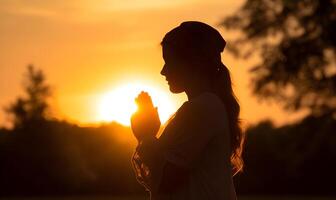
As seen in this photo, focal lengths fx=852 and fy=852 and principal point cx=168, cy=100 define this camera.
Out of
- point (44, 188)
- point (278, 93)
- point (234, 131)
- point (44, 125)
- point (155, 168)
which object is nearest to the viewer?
point (155, 168)

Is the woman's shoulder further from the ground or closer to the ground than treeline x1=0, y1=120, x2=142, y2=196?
closer to the ground

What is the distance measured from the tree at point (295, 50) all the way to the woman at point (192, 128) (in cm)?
2486

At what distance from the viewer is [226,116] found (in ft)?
11.8

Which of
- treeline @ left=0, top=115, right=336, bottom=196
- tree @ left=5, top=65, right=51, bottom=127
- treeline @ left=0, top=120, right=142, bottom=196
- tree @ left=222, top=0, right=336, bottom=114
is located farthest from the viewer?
tree @ left=5, top=65, right=51, bottom=127

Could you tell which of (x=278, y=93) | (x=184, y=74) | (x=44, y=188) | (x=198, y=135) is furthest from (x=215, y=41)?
(x=44, y=188)

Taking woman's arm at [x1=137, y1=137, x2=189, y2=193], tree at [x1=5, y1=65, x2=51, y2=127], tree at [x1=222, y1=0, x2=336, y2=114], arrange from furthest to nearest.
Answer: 1. tree at [x1=5, y1=65, x2=51, y2=127]
2. tree at [x1=222, y1=0, x2=336, y2=114]
3. woman's arm at [x1=137, y1=137, x2=189, y2=193]

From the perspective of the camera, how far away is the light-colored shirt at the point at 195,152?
3.45m

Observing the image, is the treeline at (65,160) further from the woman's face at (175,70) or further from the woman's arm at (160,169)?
the woman's arm at (160,169)

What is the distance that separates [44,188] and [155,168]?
51515mm

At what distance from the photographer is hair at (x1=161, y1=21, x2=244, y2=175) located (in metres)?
3.62

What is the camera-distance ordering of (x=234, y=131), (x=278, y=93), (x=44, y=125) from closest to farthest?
1. (x=234, y=131)
2. (x=278, y=93)
3. (x=44, y=125)

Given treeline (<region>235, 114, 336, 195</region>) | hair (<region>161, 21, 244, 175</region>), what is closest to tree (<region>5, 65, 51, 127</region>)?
treeline (<region>235, 114, 336, 195</region>)

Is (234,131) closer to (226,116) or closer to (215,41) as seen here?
(226,116)

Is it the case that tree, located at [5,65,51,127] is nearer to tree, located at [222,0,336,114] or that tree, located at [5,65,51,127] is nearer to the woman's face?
tree, located at [222,0,336,114]
